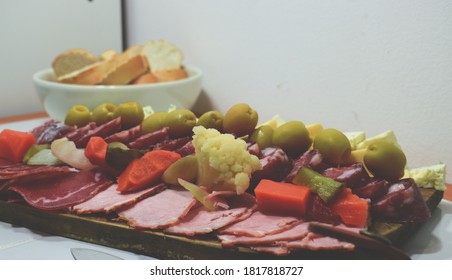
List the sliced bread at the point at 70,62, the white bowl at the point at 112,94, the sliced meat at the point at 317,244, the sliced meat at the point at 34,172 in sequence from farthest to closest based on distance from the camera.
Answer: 1. the sliced bread at the point at 70,62
2. the white bowl at the point at 112,94
3. the sliced meat at the point at 34,172
4. the sliced meat at the point at 317,244

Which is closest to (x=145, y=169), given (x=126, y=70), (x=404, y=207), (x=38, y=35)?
(x=404, y=207)

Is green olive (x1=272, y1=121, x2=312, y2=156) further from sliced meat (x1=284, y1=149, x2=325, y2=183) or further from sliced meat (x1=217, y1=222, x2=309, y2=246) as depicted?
sliced meat (x1=217, y1=222, x2=309, y2=246)

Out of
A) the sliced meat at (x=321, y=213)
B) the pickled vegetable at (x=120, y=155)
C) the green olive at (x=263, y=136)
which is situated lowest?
the sliced meat at (x=321, y=213)

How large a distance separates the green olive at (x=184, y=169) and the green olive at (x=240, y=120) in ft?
0.52

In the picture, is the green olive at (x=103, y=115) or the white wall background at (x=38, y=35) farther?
the white wall background at (x=38, y=35)

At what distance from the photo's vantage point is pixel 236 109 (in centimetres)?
136

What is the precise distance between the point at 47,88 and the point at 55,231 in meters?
1.09

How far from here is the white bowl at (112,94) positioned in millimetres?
2107

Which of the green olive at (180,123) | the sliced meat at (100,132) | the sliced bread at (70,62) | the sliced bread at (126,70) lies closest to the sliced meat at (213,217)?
the green olive at (180,123)

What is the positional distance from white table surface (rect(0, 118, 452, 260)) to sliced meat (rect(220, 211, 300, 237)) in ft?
0.72

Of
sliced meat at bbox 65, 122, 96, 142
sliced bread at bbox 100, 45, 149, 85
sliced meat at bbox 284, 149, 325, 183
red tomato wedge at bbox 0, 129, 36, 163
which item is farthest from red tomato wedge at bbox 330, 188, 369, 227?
sliced bread at bbox 100, 45, 149, 85

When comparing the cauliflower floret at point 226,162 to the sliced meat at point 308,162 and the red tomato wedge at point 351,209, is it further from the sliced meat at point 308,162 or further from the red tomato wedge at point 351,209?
the red tomato wedge at point 351,209

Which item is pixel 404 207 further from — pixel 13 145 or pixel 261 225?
pixel 13 145
